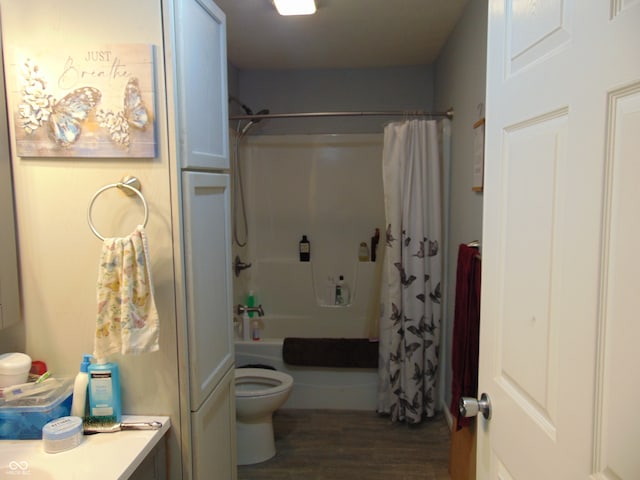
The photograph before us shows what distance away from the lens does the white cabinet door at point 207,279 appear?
156 centimetres

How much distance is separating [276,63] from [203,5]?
2.22 m

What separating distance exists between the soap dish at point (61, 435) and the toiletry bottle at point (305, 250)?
9.28 feet

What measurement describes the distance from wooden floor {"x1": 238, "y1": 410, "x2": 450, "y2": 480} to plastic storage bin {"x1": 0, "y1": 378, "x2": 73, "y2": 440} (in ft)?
4.74

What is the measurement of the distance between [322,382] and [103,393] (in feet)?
6.84

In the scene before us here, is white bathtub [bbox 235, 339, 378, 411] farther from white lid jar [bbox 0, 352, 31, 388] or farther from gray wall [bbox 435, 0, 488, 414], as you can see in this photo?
white lid jar [bbox 0, 352, 31, 388]

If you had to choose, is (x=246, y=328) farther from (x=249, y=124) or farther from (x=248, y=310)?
(x=249, y=124)

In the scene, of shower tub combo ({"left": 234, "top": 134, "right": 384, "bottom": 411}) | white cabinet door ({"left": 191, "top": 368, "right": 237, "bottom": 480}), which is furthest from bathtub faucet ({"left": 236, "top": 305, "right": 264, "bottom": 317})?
white cabinet door ({"left": 191, "top": 368, "right": 237, "bottom": 480})

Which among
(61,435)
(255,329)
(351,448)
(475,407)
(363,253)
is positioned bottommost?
(351,448)

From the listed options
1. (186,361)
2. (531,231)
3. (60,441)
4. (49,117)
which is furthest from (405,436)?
(49,117)

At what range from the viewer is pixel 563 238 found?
2.84ft

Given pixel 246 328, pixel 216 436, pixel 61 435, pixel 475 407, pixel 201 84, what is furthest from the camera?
pixel 246 328

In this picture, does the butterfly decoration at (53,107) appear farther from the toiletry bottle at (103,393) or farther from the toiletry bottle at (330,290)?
the toiletry bottle at (330,290)

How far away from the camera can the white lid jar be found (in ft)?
4.92

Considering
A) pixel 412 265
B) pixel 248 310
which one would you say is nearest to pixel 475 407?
pixel 412 265
